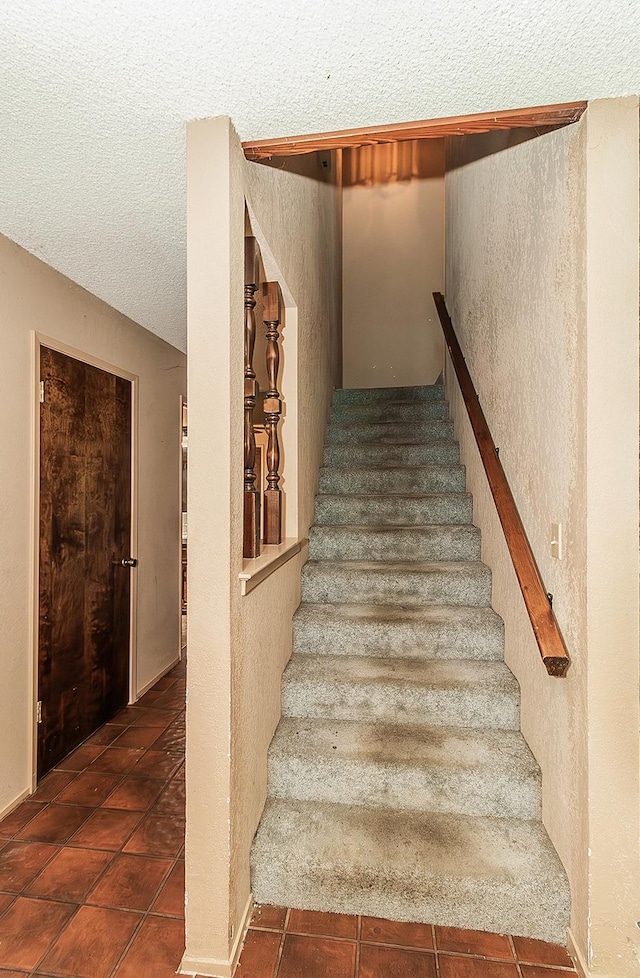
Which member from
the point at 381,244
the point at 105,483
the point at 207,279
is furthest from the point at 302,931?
the point at 381,244

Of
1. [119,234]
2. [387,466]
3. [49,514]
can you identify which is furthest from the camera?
[387,466]

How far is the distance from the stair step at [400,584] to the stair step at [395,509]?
0.39m

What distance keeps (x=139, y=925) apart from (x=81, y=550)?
1.70m

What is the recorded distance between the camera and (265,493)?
2.28 m

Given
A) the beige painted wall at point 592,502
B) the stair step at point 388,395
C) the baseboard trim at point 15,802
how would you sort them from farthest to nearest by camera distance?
the stair step at point 388,395 < the baseboard trim at point 15,802 < the beige painted wall at point 592,502

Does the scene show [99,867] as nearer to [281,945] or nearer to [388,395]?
[281,945]

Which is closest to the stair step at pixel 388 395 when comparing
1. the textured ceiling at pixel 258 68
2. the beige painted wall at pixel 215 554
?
the textured ceiling at pixel 258 68

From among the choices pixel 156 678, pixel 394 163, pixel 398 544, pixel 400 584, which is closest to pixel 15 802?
pixel 156 678

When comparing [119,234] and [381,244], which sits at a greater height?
[381,244]

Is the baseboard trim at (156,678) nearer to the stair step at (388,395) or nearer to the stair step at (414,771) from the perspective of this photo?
the stair step at (414,771)

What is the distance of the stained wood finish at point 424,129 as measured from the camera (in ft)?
4.92

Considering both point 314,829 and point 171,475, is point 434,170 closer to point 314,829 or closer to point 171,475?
point 171,475

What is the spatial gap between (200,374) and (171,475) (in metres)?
2.52

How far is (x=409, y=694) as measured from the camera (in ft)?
7.07
